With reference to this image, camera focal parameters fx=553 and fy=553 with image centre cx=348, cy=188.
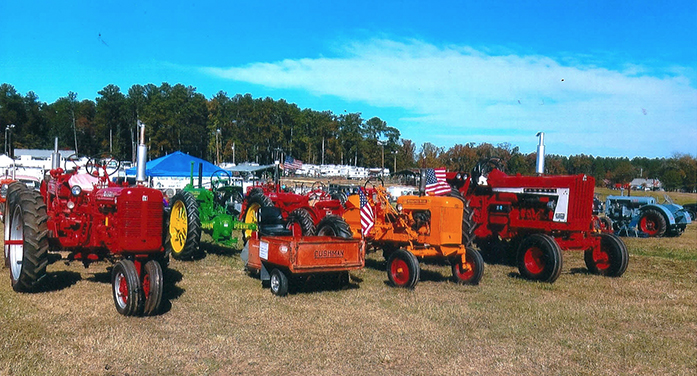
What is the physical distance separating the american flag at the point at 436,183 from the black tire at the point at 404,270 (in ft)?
9.03

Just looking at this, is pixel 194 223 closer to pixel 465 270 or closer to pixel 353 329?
pixel 465 270

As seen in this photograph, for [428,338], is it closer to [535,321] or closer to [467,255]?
[535,321]

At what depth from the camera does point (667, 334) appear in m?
6.18

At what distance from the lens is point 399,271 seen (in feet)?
28.2

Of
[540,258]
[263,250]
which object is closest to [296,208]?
[263,250]

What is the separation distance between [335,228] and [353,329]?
3.79 m

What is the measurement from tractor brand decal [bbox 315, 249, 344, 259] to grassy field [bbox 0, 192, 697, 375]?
0.56 metres

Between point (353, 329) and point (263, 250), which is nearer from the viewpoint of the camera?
point (353, 329)

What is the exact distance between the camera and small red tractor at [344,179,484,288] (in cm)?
860

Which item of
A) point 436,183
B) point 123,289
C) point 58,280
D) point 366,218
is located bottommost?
point 58,280

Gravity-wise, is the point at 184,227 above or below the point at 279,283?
above

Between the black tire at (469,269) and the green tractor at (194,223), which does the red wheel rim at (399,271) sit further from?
the green tractor at (194,223)

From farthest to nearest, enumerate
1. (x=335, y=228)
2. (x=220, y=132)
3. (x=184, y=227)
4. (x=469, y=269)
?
(x=220, y=132), (x=184, y=227), (x=335, y=228), (x=469, y=269)

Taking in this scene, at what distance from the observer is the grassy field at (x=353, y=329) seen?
4.86 metres
